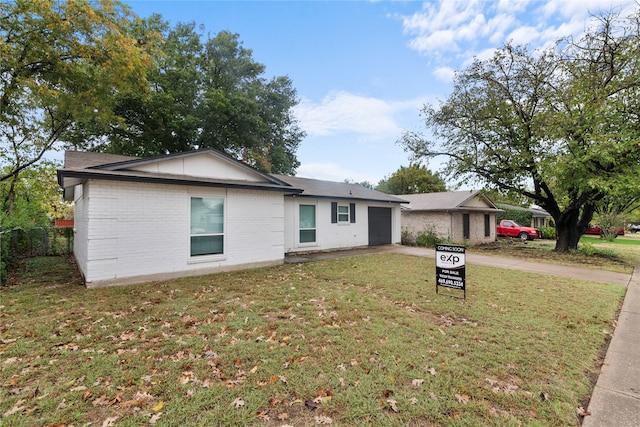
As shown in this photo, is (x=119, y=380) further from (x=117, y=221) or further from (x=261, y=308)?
(x=117, y=221)

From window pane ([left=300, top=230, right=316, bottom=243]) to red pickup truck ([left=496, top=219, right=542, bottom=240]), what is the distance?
18922 millimetres

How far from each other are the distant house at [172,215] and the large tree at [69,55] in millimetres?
2920

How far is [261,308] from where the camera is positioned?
510 cm

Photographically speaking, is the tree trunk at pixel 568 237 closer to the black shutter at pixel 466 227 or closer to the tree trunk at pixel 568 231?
the tree trunk at pixel 568 231

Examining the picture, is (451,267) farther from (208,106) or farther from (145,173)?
(208,106)

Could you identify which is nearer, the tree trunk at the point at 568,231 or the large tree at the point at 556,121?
the large tree at the point at 556,121

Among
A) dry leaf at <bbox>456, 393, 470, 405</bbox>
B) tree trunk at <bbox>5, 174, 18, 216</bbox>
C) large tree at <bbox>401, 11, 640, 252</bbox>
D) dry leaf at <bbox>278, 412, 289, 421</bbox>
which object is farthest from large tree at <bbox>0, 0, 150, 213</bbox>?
large tree at <bbox>401, 11, 640, 252</bbox>

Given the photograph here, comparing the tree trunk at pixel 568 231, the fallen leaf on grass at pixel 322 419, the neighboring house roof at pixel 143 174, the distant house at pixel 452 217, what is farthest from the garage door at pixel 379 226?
the fallen leaf on grass at pixel 322 419

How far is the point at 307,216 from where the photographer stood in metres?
12.4

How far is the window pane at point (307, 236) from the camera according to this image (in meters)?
12.3

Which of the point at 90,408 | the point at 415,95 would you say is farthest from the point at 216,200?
the point at 415,95

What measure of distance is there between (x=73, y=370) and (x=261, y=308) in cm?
265

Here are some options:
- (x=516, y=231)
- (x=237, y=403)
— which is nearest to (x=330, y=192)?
(x=237, y=403)

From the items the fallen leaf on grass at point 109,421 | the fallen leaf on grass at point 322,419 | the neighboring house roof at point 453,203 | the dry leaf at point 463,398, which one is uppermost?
the neighboring house roof at point 453,203
